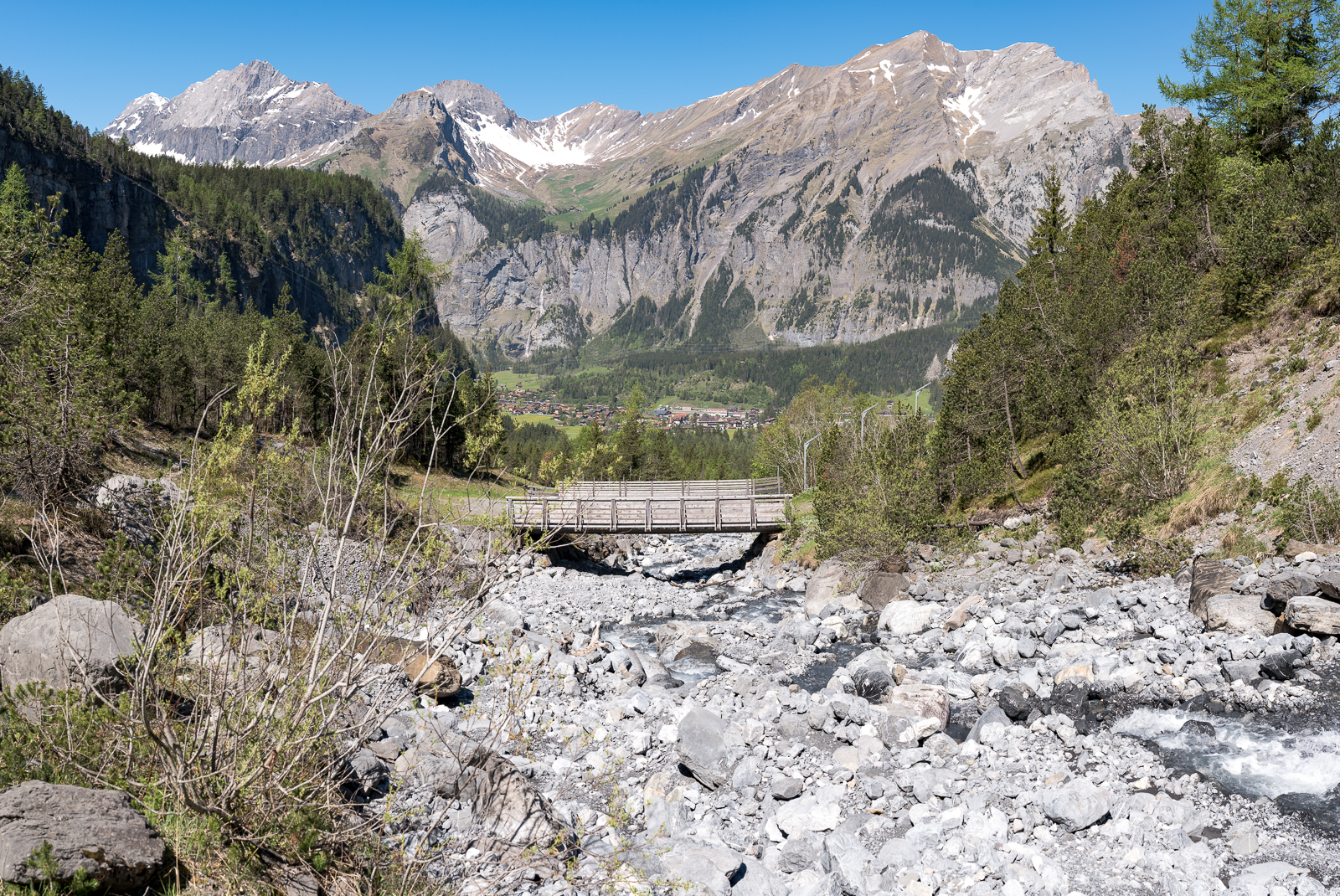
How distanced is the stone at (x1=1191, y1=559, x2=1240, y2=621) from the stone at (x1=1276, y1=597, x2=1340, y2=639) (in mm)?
1879

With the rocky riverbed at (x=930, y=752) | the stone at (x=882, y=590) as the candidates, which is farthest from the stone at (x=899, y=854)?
the stone at (x=882, y=590)

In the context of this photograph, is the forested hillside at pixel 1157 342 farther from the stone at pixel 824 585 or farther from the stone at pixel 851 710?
the stone at pixel 851 710

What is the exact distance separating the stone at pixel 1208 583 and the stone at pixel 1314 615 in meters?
1.88

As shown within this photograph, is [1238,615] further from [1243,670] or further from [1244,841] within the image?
[1244,841]

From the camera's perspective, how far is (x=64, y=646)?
7.22m

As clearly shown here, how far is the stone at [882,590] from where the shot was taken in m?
24.8

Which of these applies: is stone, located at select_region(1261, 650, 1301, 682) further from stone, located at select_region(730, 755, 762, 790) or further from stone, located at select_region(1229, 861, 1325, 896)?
stone, located at select_region(730, 755, 762, 790)

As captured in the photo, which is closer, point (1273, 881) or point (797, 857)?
point (1273, 881)

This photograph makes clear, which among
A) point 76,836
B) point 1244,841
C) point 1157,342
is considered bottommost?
point 1244,841

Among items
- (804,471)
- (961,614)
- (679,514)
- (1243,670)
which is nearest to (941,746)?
(1243,670)

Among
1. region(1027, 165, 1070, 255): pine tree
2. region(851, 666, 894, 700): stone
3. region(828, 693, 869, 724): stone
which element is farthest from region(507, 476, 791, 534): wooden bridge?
region(1027, 165, 1070, 255): pine tree

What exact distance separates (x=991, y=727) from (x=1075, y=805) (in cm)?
284

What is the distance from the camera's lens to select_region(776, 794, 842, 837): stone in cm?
973

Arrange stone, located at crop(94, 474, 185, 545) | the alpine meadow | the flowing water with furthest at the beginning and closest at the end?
stone, located at crop(94, 474, 185, 545) → the flowing water → the alpine meadow
